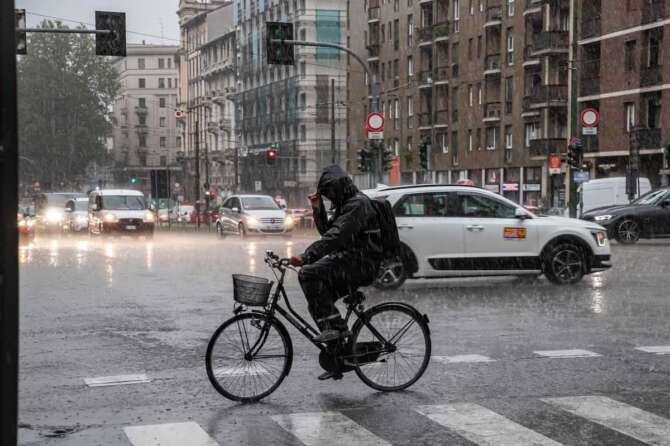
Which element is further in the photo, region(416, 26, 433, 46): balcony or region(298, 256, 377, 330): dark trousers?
region(416, 26, 433, 46): balcony

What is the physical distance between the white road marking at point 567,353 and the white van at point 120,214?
97.5 feet

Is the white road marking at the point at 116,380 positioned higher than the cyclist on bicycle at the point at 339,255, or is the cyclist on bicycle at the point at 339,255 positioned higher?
the cyclist on bicycle at the point at 339,255

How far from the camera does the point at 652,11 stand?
170ft

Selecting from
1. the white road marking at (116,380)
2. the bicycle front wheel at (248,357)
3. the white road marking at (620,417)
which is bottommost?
the white road marking at (116,380)

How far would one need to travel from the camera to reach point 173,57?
14988 centimetres

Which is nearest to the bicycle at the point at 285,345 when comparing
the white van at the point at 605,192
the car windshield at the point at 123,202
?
the white van at the point at 605,192

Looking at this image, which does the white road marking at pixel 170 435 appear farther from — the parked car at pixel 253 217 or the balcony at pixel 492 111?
the balcony at pixel 492 111

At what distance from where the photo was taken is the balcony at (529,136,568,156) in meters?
61.8

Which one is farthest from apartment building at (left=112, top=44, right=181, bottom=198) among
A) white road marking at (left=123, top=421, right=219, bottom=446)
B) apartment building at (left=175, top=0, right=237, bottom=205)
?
white road marking at (left=123, top=421, right=219, bottom=446)

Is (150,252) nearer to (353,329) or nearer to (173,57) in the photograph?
(353,329)

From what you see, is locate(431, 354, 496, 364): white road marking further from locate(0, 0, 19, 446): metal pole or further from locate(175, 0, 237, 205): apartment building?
locate(175, 0, 237, 205): apartment building

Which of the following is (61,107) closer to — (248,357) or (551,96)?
(551,96)

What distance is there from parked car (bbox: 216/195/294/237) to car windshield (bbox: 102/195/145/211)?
10.5ft

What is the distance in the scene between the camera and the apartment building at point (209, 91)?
374 ft
